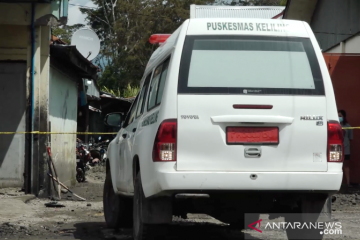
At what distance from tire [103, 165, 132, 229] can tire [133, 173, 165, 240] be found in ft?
6.19

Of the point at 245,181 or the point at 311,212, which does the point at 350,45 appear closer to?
the point at 311,212

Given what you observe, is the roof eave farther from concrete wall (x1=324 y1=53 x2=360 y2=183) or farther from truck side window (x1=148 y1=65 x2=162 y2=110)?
truck side window (x1=148 y1=65 x2=162 y2=110)

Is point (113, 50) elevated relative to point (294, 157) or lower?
elevated

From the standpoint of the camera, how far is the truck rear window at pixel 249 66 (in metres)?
6.14

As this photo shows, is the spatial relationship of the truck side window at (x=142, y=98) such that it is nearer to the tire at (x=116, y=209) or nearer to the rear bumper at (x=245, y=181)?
the tire at (x=116, y=209)

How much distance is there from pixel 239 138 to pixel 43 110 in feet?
26.5

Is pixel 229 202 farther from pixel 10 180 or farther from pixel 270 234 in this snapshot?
pixel 10 180

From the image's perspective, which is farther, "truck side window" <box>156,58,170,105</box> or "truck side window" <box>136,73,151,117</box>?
"truck side window" <box>136,73,151,117</box>

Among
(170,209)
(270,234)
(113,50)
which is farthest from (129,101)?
(170,209)

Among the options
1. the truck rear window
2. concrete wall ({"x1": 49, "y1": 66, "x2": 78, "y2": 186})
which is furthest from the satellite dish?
the truck rear window

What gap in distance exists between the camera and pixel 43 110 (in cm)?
1340

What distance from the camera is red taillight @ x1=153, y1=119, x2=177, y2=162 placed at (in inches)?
235

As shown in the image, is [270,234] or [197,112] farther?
[270,234]

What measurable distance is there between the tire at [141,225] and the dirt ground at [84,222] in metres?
0.47
